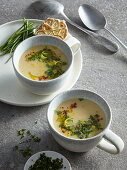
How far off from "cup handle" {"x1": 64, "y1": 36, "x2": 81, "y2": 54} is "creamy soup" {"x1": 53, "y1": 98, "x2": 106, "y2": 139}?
1.84 feet

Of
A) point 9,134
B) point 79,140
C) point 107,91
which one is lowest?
point 9,134

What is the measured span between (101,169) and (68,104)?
45 cm

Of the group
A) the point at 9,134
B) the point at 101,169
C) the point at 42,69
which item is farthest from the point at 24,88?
the point at 101,169

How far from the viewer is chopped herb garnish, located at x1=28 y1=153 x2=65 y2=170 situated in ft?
6.30

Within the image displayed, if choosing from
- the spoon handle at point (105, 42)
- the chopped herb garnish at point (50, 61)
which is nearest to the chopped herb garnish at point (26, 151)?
the chopped herb garnish at point (50, 61)

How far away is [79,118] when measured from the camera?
2.04 metres

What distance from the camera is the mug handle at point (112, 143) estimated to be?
1871 millimetres

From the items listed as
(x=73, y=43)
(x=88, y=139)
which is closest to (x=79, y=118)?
(x=88, y=139)

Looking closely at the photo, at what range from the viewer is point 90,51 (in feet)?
9.05

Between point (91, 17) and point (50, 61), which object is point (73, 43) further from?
point (91, 17)

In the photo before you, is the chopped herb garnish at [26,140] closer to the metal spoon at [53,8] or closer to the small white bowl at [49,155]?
the small white bowl at [49,155]

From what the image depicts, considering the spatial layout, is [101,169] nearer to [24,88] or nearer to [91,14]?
[24,88]

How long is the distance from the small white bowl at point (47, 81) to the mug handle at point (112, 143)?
51cm

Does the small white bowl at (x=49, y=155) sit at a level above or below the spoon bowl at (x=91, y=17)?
below
